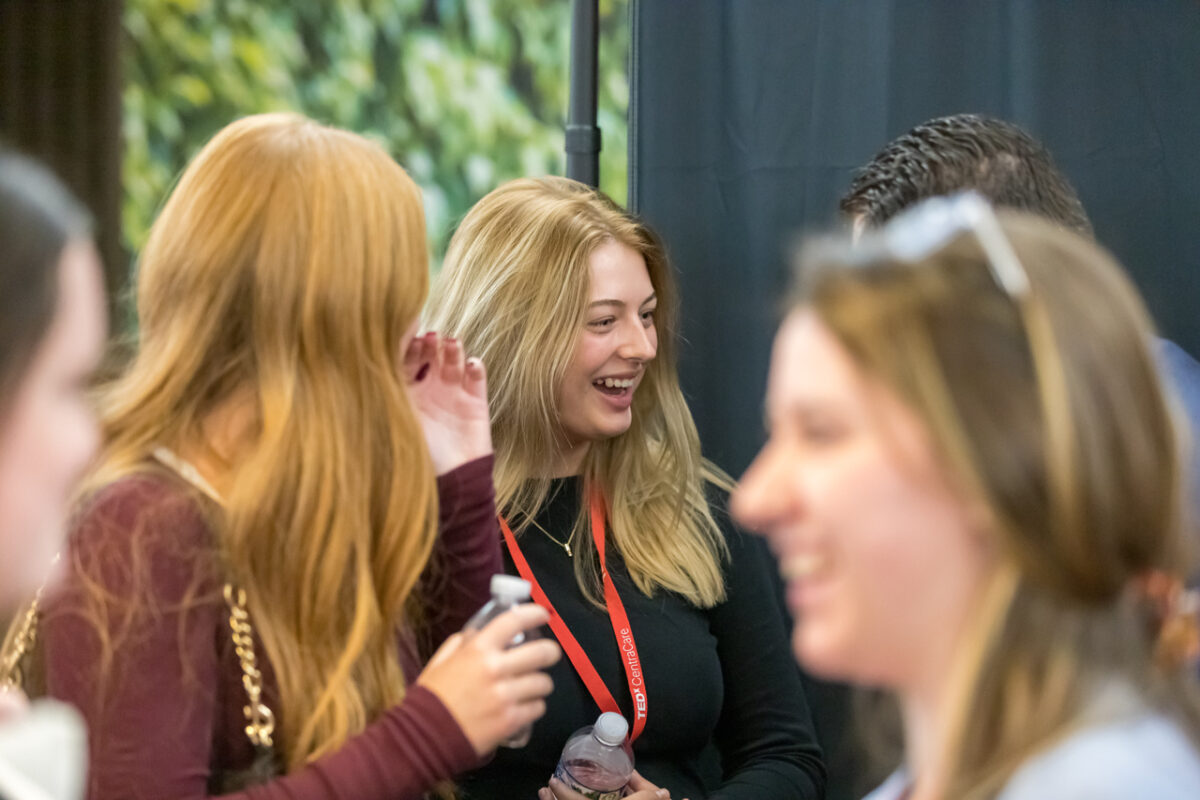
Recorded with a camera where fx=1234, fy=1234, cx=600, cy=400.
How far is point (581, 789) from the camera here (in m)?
1.74

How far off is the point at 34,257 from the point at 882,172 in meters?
1.31

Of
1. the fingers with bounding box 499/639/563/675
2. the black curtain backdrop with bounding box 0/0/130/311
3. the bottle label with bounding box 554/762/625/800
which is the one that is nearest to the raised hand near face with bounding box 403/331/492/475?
the fingers with bounding box 499/639/563/675

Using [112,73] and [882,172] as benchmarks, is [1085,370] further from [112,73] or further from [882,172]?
[112,73]

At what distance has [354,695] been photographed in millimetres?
1221

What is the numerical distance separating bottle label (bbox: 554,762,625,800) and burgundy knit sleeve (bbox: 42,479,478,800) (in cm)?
61

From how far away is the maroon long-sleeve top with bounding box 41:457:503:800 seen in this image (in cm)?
111

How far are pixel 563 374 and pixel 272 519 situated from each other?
850 mm

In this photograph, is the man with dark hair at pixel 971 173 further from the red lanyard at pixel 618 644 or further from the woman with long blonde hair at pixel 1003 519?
the woman with long blonde hair at pixel 1003 519

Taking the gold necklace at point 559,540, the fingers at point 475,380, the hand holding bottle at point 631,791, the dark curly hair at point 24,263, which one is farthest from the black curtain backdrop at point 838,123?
the dark curly hair at point 24,263

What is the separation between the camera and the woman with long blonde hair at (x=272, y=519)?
112cm

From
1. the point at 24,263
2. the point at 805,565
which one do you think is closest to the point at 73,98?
the point at 24,263

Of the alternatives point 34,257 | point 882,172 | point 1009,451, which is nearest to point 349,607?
point 34,257

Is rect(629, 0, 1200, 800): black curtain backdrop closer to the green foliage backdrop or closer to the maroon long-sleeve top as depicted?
the green foliage backdrop

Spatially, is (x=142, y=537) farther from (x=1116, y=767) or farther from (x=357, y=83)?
(x=357, y=83)
